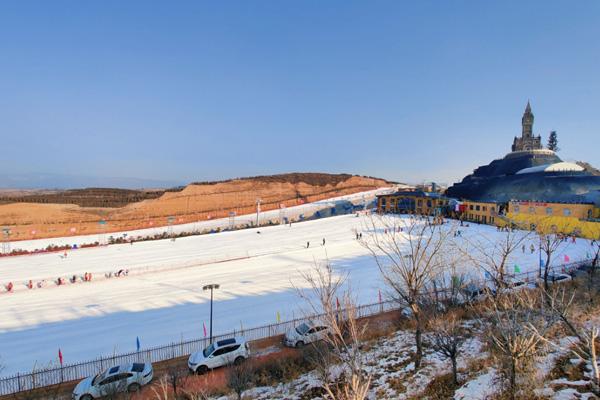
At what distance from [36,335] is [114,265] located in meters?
13.6

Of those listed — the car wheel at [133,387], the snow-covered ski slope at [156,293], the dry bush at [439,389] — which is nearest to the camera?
the dry bush at [439,389]

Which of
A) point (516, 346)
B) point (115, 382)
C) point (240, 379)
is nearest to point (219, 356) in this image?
point (240, 379)

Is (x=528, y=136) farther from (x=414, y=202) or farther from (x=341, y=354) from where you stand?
(x=341, y=354)

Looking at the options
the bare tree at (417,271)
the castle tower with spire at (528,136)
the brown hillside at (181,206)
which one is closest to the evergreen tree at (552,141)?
the castle tower with spire at (528,136)

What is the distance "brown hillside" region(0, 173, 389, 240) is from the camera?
48.4 m

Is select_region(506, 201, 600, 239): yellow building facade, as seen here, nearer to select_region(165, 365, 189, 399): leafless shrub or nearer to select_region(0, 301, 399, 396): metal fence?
select_region(0, 301, 399, 396): metal fence

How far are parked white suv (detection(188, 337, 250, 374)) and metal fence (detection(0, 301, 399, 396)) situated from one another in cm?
136

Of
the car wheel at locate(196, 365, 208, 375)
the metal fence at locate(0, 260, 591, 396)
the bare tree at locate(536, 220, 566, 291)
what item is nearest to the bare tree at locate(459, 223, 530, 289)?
the bare tree at locate(536, 220, 566, 291)

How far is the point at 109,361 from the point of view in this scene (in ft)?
40.1

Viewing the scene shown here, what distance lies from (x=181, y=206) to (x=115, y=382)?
2297 inches

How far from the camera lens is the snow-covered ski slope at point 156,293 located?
15.2 metres

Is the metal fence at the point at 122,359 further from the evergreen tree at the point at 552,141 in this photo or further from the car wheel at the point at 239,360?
the evergreen tree at the point at 552,141

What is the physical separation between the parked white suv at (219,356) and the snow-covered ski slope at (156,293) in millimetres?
3267

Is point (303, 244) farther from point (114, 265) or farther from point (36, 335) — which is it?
point (36, 335)
